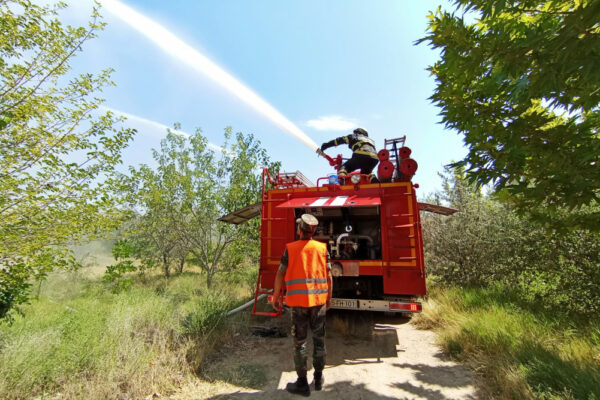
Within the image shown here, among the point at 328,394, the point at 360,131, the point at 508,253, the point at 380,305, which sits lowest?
the point at 328,394

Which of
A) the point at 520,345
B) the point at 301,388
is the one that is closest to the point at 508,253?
the point at 520,345

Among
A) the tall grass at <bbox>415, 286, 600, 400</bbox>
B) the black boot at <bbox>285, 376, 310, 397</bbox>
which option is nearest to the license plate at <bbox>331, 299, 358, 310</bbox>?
the black boot at <bbox>285, 376, 310, 397</bbox>

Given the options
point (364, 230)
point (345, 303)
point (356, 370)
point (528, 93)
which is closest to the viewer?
point (528, 93)

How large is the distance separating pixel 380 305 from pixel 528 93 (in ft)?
11.6

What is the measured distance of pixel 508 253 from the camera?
6.62 metres

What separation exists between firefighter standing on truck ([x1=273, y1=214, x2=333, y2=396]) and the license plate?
44.0 inches

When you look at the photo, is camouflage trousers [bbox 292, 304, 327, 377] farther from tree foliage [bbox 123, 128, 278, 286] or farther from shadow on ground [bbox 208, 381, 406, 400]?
tree foliage [bbox 123, 128, 278, 286]

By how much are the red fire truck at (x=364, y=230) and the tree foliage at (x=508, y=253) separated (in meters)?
1.22

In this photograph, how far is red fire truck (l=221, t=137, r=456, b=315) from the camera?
459cm

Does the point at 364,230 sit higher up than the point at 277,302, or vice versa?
the point at 364,230

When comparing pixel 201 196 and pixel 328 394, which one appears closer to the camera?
pixel 328 394

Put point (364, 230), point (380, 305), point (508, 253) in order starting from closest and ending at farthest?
point (380, 305) → point (364, 230) → point (508, 253)

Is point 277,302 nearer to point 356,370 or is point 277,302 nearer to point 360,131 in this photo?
point 356,370

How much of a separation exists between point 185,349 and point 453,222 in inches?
314
